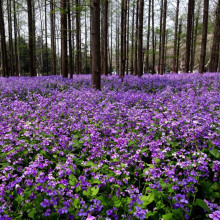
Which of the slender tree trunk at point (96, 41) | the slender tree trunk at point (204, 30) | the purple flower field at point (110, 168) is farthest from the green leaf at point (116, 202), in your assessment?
the slender tree trunk at point (204, 30)

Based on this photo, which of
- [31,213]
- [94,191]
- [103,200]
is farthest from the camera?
[94,191]

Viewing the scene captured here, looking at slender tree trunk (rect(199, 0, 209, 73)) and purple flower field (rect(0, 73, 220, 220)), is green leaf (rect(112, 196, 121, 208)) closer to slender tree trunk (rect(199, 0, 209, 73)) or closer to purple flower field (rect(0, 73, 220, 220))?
Answer: purple flower field (rect(0, 73, 220, 220))

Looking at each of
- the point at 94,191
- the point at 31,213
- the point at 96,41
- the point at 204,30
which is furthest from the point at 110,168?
the point at 204,30

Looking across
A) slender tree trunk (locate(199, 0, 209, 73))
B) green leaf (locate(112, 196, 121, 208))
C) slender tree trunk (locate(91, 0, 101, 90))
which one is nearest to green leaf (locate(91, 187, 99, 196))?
green leaf (locate(112, 196, 121, 208))

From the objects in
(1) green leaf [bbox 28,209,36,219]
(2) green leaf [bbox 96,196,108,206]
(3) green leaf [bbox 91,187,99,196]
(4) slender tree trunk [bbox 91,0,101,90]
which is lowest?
(1) green leaf [bbox 28,209,36,219]

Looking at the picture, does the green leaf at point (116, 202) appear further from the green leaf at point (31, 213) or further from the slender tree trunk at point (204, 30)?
the slender tree trunk at point (204, 30)

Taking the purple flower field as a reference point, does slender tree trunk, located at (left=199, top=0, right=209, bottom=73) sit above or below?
above

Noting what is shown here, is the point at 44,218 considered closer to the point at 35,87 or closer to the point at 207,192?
the point at 207,192

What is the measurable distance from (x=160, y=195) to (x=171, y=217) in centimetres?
33

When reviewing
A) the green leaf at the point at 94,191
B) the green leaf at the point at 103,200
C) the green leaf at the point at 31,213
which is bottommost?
the green leaf at the point at 31,213

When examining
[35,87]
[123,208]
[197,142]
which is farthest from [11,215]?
[35,87]

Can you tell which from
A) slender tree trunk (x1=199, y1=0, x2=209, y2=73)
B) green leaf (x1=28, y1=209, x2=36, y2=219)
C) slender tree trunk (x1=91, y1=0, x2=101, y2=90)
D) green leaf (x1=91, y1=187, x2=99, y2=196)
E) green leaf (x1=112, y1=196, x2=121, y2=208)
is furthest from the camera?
slender tree trunk (x1=199, y1=0, x2=209, y2=73)

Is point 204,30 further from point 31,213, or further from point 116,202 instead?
point 31,213

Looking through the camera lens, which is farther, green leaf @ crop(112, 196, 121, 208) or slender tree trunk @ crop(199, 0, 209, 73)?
slender tree trunk @ crop(199, 0, 209, 73)
